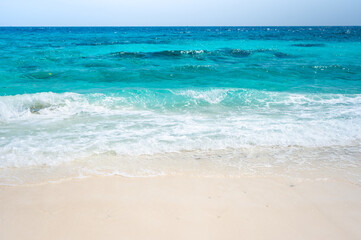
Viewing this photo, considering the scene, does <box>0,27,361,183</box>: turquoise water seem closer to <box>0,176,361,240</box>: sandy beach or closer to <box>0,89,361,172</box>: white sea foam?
<box>0,89,361,172</box>: white sea foam

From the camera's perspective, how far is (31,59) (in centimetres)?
1622

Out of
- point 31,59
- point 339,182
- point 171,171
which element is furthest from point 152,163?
point 31,59

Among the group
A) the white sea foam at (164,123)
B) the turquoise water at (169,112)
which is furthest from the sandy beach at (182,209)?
the white sea foam at (164,123)

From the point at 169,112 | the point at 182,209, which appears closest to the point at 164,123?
the point at 169,112

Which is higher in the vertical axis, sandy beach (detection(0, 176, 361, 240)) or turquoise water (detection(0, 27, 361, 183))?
turquoise water (detection(0, 27, 361, 183))

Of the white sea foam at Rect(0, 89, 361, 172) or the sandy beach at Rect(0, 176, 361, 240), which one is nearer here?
the sandy beach at Rect(0, 176, 361, 240)

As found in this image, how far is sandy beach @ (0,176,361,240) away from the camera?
2609 mm

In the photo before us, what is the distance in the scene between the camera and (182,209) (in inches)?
116

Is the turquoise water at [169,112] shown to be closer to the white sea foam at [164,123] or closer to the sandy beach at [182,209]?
the white sea foam at [164,123]

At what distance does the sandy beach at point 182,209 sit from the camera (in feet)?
8.56

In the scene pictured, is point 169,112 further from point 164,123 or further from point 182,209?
point 182,209

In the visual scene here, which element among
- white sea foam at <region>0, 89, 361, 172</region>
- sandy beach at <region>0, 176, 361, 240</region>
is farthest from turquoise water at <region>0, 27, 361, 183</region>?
sandy beach at <region>0, 176, 361, 240</region>

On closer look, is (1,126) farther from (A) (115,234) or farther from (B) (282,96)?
(B) (282,96)

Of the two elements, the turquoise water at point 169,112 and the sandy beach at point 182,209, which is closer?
the sandy beach at point 182,209
